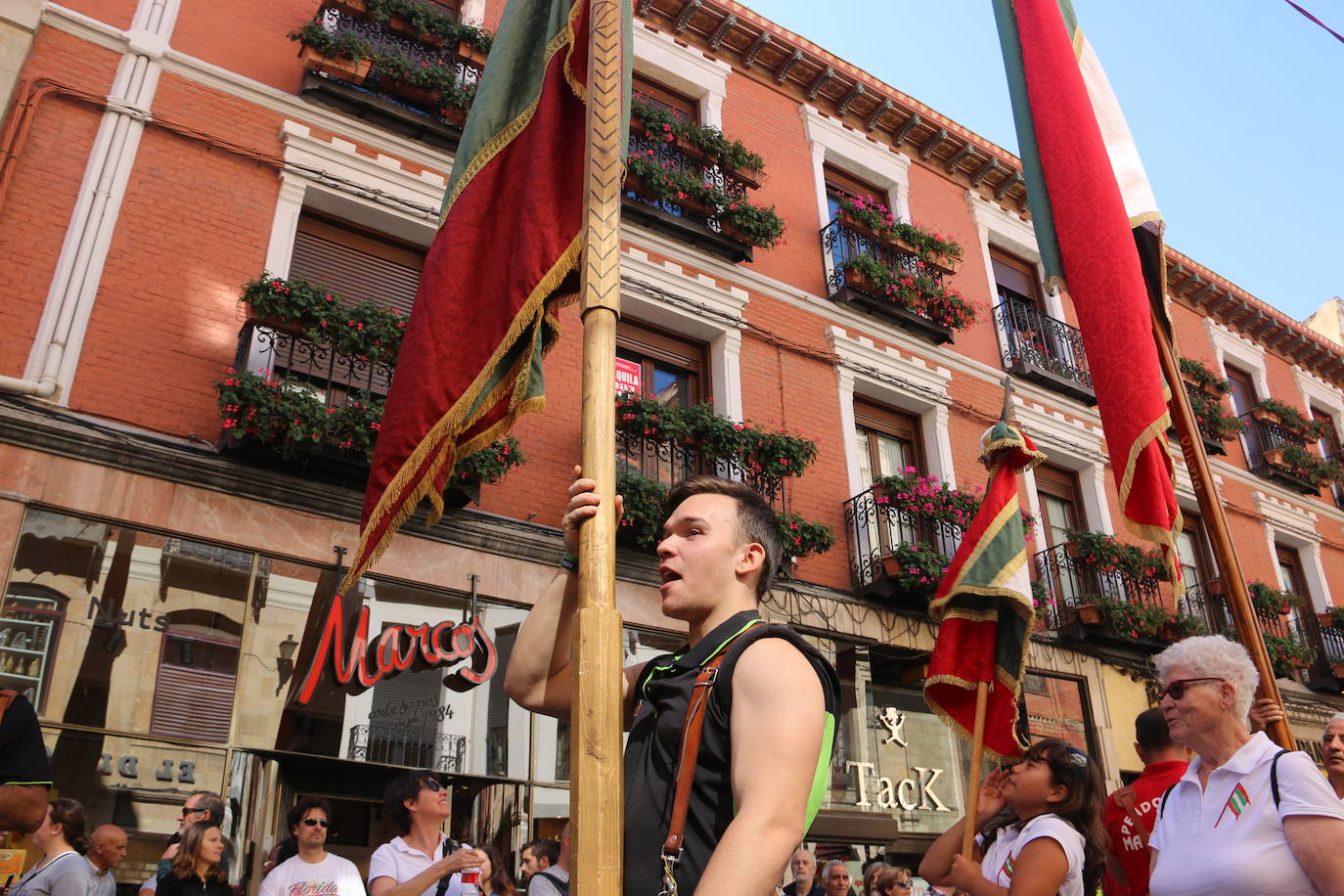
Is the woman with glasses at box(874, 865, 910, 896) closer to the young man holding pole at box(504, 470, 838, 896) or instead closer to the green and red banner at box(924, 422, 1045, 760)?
the green and red banner at box(924, 422, 1045, 760)

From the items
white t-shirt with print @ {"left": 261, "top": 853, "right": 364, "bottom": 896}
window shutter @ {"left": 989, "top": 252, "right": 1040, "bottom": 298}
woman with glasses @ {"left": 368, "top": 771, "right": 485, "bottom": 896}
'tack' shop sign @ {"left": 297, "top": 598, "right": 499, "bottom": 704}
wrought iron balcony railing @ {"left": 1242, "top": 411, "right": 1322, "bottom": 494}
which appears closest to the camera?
woman with glasses @ {"left": 368, "top": 771, "right": 485, "bottom": 896}

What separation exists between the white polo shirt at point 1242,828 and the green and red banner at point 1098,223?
122 centimetres

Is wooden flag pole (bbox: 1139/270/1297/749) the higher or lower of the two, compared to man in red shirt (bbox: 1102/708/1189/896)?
higher

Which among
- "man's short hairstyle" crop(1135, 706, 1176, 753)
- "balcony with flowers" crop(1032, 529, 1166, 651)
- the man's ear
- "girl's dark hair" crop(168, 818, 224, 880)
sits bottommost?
"girl's dark hair" crop(168, 818, 224, 880)

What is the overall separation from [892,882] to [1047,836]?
587 cm

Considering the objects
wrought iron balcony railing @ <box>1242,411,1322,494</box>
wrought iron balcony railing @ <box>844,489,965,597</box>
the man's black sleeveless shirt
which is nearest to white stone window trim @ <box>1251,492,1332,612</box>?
wrought iron balcony railing @ <box>1242,411,1322,494</box>

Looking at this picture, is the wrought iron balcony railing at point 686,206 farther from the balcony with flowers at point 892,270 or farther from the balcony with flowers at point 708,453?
the balcony with flowers at point 708,453

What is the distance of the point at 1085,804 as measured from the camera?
3770mm

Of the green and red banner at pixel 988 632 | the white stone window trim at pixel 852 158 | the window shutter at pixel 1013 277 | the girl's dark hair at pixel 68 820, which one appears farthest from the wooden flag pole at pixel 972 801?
the window shutter at pixel 1013 277

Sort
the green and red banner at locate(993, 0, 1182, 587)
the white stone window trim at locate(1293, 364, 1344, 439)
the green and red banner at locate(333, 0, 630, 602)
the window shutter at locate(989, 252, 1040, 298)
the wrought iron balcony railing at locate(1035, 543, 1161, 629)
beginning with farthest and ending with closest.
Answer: the white stone window trim at locate(1293, 364, 1344, 439) → the window shutter at locate(989, 252, 1040, 298) → the wrought iron balcony railing at locate(1035, 543, 1161, 629) → the green and red banner at locate(993, 0, 1182, 587) → the green and red banner at locate(333, 0, 630, 602)

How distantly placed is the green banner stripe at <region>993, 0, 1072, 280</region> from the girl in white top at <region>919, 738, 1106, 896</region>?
90.9 inches

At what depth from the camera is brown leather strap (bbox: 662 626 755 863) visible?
1775mm

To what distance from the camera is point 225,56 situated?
9703 mm

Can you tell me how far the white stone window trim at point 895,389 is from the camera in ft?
41.3
